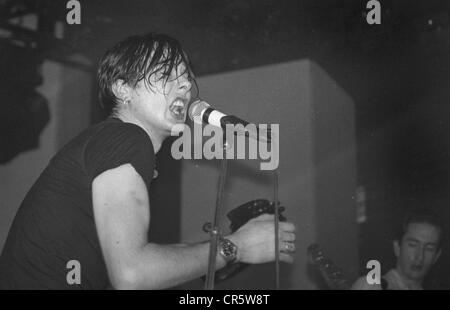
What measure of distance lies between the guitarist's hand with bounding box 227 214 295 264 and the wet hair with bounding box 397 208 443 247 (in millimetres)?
1645

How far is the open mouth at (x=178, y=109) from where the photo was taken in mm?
1250

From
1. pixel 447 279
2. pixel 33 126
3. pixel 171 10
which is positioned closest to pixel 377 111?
pixel 447 279

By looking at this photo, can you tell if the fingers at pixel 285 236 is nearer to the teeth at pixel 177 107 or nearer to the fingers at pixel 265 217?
the fingers at pixel 265 217

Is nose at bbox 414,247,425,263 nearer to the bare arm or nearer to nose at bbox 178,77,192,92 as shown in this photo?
nose at bbox 178,77,192,92

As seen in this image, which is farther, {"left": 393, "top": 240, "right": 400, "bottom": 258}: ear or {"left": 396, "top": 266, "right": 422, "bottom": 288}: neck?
{"left": 393, "top": 240, "right": 400, "bottom": 258}: ear

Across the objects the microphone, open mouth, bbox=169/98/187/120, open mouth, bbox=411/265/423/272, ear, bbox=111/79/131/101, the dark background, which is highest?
the dark background

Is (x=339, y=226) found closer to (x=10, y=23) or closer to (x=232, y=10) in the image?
(x=232, y=10)

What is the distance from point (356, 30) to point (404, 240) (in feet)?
3.94

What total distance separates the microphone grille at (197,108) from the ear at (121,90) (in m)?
0.20

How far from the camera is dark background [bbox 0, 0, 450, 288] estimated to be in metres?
2.45

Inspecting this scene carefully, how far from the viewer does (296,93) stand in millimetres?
2434

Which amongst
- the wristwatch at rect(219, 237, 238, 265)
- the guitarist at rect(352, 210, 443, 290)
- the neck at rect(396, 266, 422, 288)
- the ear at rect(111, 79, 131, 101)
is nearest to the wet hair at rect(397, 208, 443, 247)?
the guitarist at rect(352, 210, 443, 290)

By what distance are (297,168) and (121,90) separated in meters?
1.38

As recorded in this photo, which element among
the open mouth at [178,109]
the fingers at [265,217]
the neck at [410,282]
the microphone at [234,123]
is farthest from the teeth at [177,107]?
the neck at [410,282]
